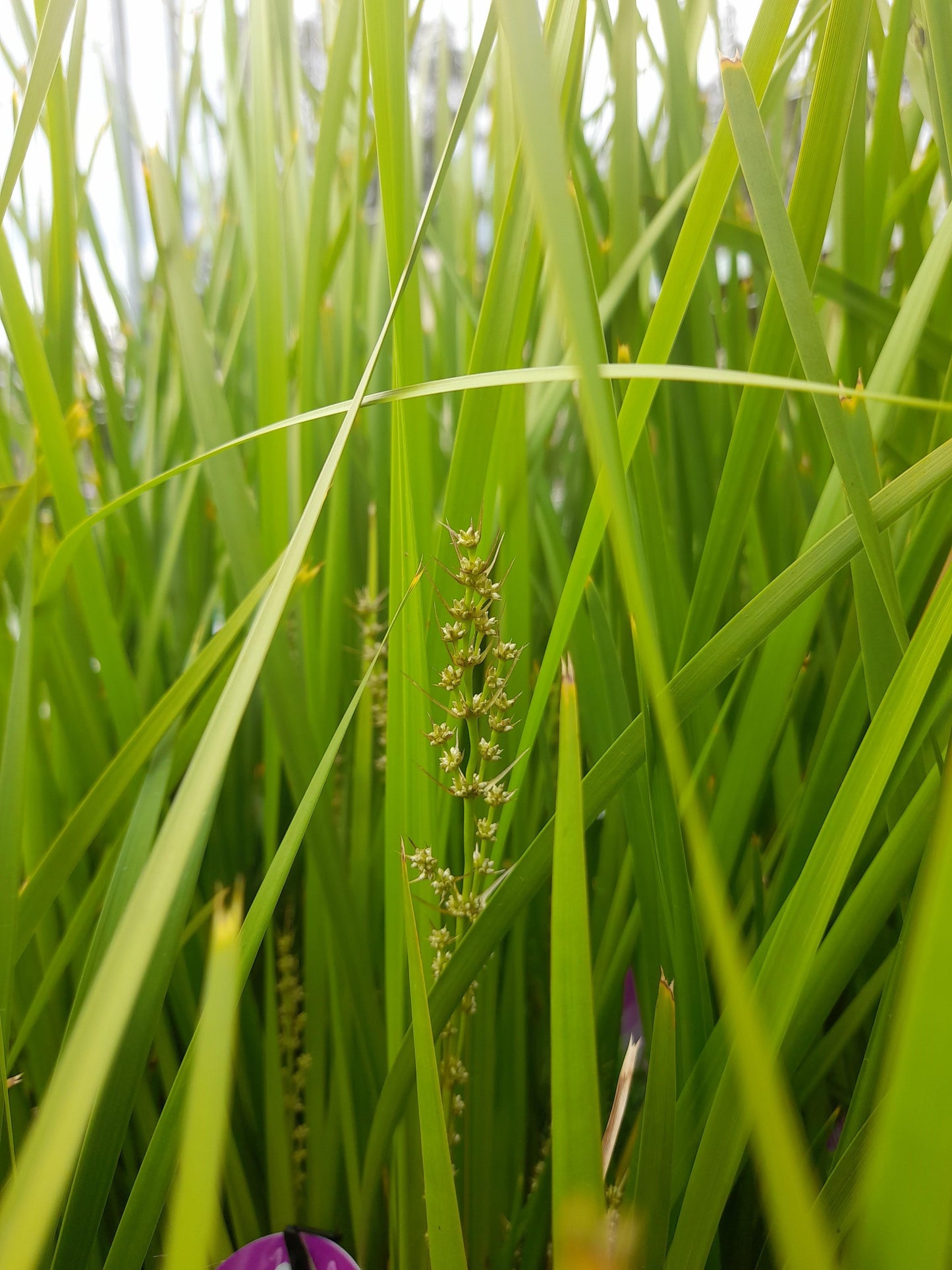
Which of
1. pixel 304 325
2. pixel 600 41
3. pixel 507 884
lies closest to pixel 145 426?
pixel 304 325

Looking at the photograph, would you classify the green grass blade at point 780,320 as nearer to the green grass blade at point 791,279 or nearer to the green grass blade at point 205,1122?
the green grass blade at point 791,279

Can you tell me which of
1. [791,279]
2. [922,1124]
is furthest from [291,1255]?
[791,279]

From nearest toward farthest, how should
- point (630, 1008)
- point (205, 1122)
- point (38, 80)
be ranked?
1. point (205, 1122)
2. point (38, 80)
3. point (630, 1008)

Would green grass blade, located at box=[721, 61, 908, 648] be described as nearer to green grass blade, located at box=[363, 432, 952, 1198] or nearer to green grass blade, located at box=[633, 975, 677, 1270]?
green grass blade, located at box=[363, 432, 952, 1198]

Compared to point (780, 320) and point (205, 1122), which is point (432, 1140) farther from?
point (780, 320)

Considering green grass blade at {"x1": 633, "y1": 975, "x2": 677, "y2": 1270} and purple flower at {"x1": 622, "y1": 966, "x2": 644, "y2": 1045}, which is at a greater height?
purple flower at {"x1": 622, "y1": 966, "x2": 644, "y2": 1045}

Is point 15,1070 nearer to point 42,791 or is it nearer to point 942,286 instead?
point 42,791

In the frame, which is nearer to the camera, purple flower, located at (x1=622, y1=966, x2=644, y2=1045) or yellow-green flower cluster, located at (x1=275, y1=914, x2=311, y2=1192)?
yellow-green flower cluster, located at (x1=275, y1=914, x2=311, y2=1192)

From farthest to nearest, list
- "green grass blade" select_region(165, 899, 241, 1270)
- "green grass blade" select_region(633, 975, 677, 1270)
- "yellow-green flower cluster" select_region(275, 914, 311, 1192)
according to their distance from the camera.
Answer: "yellow-green flower cluster" select_region(275, 914, 311, 1192) → "green grass blade" select_region(633, 975, 677, 1270) → "green grass blade" select_region(165, 899, 241, 1270)

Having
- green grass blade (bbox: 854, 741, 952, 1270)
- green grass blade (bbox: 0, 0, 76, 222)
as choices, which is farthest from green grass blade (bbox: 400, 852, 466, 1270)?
green grass blade (bbox: 0, 0, 76, 222)
